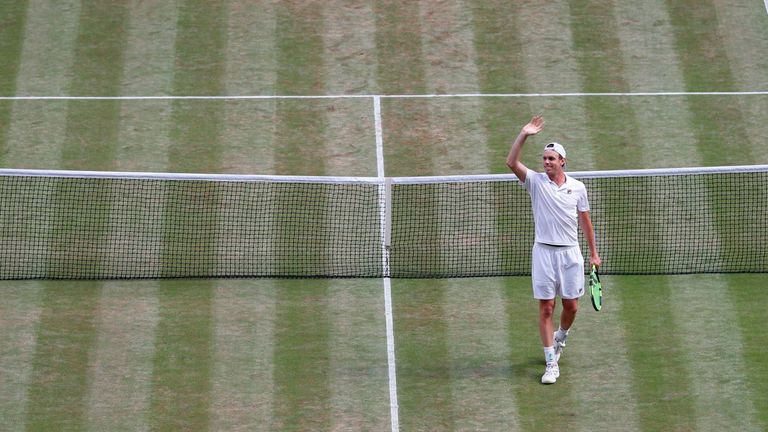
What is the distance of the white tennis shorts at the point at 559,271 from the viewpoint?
1227 centimetres

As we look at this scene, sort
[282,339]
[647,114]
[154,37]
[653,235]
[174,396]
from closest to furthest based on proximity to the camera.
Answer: [174,396]
[282,339]
[653,235]
[647,114]
[154,37]

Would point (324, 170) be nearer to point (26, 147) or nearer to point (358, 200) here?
point (358, 200)

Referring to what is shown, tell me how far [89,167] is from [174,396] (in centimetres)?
567

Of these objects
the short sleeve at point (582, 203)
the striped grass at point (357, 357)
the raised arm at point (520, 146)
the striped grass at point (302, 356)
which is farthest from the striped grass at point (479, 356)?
the raised arm at point (520, 146)

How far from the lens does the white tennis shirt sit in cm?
1224

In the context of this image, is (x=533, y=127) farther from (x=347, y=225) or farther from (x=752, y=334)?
(x=347, y=225)

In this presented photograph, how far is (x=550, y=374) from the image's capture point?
1259 centimetres

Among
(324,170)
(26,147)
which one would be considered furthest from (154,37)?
(324,170)

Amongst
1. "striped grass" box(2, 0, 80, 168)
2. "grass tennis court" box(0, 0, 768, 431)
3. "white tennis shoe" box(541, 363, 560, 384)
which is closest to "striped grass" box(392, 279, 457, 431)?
"grass tennis court" box(0, 0, 768, 431)

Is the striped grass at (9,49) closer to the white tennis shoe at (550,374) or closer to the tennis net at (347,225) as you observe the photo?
the tennis net at (347,225)

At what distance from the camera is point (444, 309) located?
46.3 ft

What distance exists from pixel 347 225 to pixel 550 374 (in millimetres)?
4060

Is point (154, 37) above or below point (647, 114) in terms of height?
above

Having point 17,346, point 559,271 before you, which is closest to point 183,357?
point 17,346
